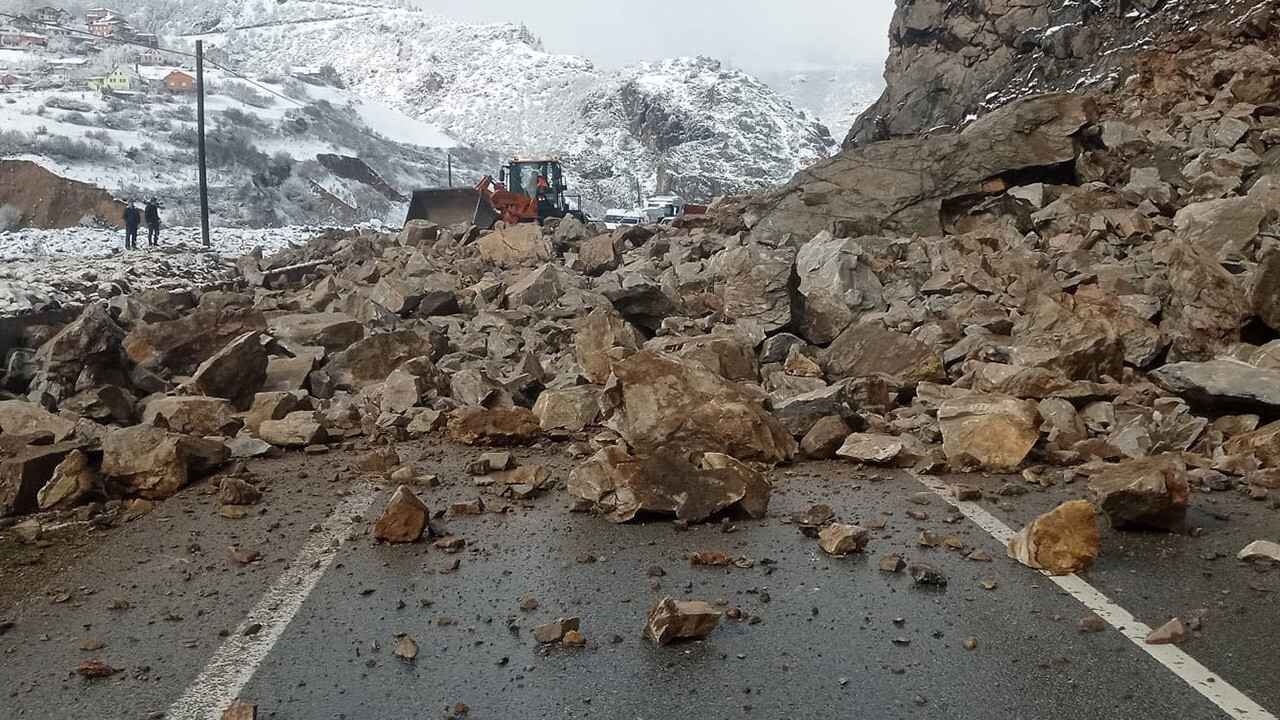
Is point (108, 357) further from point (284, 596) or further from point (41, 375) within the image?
point (284, 596)

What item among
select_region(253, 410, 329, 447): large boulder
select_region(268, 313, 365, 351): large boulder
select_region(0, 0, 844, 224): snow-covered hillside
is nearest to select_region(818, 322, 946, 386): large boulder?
select_region(253, 410, 329, 447): large boulder

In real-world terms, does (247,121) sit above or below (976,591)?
above

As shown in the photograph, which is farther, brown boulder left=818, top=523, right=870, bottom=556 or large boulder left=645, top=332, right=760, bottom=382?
large boulder left=645, top=332, right=760, bottom=382

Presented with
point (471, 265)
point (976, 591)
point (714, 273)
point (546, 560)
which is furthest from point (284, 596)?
point (471, 265)

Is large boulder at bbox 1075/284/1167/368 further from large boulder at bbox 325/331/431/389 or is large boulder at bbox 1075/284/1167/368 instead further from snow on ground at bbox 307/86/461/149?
snow on ground at bbox 307/86/461/149

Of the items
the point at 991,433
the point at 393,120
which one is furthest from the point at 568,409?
the point at 393,120

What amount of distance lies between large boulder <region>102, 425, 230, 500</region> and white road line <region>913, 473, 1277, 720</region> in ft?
12.9

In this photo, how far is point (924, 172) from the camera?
36.3 ft

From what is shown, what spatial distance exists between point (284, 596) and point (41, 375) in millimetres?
4630

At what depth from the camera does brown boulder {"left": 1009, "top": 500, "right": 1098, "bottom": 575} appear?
3393mm

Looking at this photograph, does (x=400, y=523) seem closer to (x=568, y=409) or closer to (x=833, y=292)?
(x=568, y=409)

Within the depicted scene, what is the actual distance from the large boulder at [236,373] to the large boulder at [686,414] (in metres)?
2.99

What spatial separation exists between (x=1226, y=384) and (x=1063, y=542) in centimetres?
247

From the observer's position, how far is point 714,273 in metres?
9.20
